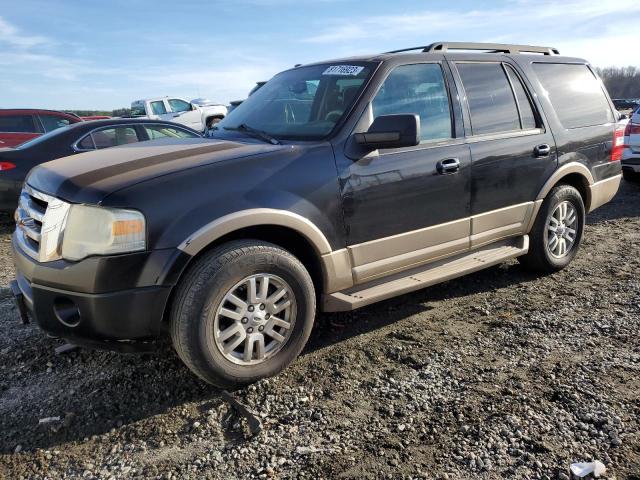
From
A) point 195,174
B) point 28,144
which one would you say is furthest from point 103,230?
point 28,144

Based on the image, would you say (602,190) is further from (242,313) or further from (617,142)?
(242,313)

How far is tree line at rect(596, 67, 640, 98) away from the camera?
77.7 meters

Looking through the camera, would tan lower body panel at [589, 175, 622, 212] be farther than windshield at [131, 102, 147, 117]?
No

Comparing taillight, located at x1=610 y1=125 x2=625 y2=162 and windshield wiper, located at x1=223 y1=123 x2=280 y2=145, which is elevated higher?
windshield wiper, located at x1=223 y1=123 x2=280 y2=145

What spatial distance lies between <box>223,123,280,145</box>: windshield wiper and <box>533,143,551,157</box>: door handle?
228 cm

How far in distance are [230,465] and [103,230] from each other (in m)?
1.29

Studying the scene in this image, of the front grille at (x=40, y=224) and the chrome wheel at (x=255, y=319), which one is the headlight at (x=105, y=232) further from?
the chrome wheel at (x=255, y=319)

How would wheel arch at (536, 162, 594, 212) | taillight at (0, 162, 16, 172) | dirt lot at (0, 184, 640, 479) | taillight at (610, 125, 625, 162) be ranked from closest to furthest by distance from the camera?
dirt lot at (0, 184, 640, 479)
wheel arch at (536, 162, 594, 212)
taillight at (610, 125, 625, 162)
taillight at (0, 162, 16, 172)

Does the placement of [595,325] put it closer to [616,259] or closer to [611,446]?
[611,446]

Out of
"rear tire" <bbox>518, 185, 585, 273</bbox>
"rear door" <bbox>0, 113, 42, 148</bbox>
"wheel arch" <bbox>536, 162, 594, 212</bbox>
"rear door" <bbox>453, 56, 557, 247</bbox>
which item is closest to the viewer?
"rear door" <bbox>453, 56, 557, 247</bbox>

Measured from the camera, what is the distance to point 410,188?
11.5 feet

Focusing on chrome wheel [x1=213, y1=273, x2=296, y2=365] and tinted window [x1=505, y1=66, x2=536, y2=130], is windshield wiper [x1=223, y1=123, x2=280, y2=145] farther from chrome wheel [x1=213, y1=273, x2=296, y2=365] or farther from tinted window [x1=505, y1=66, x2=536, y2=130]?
tinted window [x1=505, y1=66, x2=536, y2=130]

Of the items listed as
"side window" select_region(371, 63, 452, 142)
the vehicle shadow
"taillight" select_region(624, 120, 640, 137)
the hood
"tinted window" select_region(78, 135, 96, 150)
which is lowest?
the vehicle shadow

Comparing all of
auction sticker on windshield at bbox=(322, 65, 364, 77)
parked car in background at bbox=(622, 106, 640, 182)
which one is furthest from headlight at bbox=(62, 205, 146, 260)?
parked car in background at bbox=(622, 106, 640, 182)
